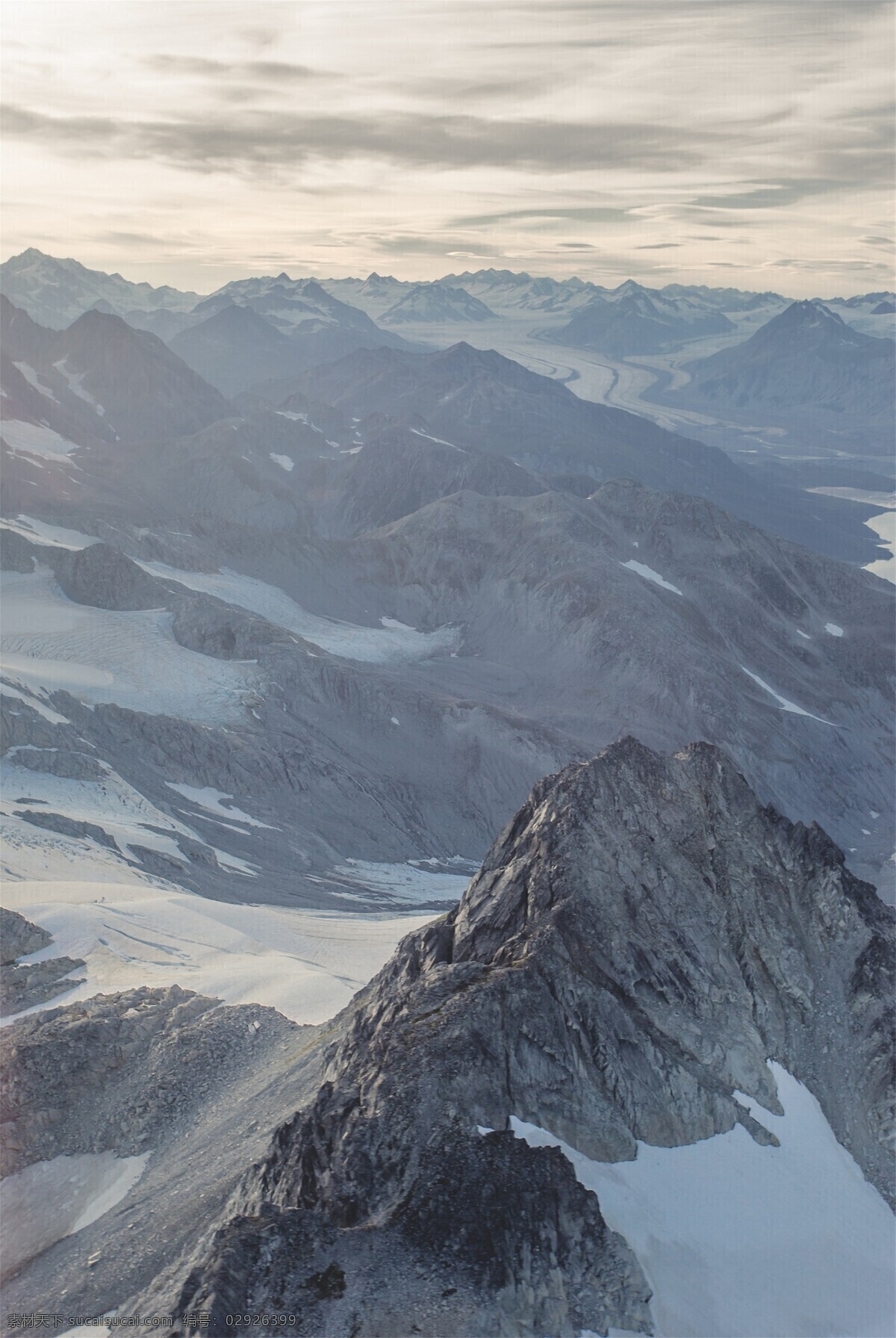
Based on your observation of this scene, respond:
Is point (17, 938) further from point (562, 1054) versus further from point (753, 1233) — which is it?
point (753, 1233)

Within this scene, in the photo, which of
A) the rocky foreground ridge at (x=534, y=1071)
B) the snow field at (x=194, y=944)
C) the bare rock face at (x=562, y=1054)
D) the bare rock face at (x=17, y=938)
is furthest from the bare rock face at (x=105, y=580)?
the bare rock face at (x=562, y=1054)

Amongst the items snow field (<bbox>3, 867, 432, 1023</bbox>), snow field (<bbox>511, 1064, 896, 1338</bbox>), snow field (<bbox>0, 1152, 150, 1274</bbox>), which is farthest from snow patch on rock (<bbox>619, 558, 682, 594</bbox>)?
snow field (<bbox>0, 1152, 150, 1274</bbox>)

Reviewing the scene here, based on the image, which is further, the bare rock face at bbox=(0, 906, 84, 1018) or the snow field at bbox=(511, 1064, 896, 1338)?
the bare rock face at bbox=(0, 906, 84, 1018)

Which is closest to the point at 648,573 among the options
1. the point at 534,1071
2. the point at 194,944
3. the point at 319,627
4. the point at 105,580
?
the point at 319,627

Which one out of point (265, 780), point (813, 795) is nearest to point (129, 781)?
point (265, 780)

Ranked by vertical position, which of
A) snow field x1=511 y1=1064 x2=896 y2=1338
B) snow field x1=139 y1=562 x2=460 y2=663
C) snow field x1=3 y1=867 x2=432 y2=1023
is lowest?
snow field x1=139 y1=562 x2=460 y2=663

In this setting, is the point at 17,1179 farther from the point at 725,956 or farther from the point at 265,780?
the point at 265,780

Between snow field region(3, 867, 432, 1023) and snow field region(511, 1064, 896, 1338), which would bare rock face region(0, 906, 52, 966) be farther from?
snow field region(511, 1064, 896, 1338)
